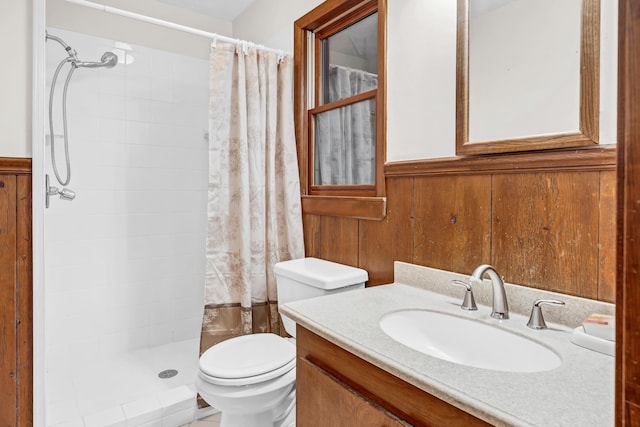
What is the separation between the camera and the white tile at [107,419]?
1.64 m

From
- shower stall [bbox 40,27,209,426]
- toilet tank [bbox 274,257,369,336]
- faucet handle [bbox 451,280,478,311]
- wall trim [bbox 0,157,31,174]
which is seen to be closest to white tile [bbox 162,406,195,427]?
shower stall [bbox 40,27,209,426]

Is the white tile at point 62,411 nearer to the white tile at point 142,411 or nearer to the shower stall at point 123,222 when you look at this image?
the shower stall at point 123,222

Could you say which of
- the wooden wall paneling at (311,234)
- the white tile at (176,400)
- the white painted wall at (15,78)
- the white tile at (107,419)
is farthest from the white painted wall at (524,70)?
the white tile at (107,419)

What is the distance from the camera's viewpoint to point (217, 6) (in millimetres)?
2615

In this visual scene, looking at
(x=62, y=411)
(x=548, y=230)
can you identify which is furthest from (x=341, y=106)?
(x=62, y=411)

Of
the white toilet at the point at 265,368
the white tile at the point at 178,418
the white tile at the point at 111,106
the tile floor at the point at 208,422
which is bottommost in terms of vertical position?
the tile floor at the point at 208,422

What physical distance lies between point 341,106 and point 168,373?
182 cm

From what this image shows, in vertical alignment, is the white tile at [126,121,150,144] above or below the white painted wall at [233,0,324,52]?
below

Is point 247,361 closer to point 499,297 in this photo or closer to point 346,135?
point 499,297

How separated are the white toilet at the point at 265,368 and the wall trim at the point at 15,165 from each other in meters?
0.96

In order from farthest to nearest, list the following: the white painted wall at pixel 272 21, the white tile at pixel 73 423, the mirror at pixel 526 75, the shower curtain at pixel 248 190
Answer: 1. the white painted wall at pixel 272 21
2. the shower curtain at pixel 248 190
3. the white tile at pixel 73 423
4. the mirror at pixel 526 75

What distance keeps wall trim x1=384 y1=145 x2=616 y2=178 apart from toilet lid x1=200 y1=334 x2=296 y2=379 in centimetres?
89

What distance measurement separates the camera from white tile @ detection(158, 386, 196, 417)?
178cm

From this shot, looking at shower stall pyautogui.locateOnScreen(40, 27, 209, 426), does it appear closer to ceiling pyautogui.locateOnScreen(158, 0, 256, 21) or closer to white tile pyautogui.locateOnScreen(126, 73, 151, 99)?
white tile pyautogui.locateOnScreen(126, 73, 151, 99)
